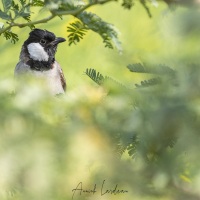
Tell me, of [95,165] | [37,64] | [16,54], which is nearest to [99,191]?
[95,165]

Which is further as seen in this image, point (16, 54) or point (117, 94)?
point (16, 54)

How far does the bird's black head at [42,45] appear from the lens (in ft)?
15.0

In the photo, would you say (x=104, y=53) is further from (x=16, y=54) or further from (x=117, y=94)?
(x=16, y=54)

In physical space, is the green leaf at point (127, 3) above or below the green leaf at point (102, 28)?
above

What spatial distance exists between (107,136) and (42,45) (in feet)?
12.7

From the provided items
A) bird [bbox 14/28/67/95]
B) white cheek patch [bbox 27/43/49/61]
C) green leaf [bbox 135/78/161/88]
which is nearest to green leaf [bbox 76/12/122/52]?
green leaf [bbox 135/78/161/88]

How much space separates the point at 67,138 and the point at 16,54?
4304mm

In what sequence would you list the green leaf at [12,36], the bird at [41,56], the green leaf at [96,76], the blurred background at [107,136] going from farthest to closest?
the bird at [41,56]
the green leaf at [12,36]
the green leaf at [96,76]
the blurred background at [107,136]

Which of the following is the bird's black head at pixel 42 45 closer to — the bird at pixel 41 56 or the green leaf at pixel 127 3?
the bird at pixel 41 56

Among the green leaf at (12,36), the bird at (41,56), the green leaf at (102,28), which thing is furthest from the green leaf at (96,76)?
the bird at (41,56)

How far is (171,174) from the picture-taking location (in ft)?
2.48

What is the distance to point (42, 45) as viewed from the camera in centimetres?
461

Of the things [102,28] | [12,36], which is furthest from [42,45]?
[102,28]

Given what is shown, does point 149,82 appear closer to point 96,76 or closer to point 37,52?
point 96,76
